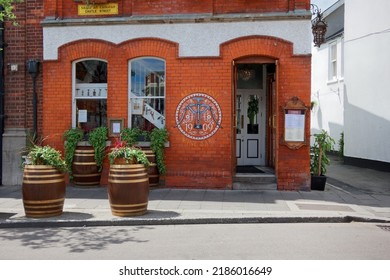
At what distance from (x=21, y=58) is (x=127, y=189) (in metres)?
6.05

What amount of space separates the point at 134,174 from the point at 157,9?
5.11 meters

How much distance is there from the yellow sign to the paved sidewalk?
179 inches

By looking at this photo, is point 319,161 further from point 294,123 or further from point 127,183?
point 127,183

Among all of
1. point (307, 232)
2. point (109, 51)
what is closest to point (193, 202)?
point (307, 232)

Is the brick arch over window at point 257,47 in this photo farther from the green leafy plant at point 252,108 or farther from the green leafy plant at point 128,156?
the green leafy plant at point 128,156

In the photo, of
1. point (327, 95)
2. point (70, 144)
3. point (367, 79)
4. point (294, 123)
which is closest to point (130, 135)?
point (70, 144)

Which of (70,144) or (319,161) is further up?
(70,144)

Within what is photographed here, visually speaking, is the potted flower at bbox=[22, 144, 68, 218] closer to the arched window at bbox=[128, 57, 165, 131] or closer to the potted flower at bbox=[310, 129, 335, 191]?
the arched window at bbox=[128, 57, 165, 131]

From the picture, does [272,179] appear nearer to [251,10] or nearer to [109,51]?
[251,10]

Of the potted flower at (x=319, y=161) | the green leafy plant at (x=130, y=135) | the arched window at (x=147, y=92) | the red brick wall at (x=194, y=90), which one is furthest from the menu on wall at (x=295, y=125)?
the green leafy plant at (x=130, y=135)

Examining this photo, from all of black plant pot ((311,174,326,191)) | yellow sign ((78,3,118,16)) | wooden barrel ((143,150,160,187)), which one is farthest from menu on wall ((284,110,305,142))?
yellow sign ((78,3,118,16))

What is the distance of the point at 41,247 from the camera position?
6543 millimetres

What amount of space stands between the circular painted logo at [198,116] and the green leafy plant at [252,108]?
2.63 m

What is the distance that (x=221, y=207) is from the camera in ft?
30.1
